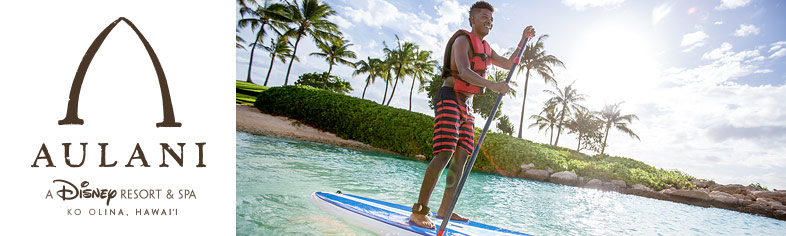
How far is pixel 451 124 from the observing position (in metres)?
2.66

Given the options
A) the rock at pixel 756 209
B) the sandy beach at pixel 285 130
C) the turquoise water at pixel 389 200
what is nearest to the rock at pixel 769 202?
the rock at pixel 756 209

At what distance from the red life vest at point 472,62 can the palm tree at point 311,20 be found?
2905 cm

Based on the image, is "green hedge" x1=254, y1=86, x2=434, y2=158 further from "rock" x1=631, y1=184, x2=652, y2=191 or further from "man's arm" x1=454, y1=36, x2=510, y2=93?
"man's arm" x1=454, y1=36, x2=510, y2=93

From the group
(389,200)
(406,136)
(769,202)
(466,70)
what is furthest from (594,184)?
(466,70)

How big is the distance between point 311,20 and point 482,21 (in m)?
29.4

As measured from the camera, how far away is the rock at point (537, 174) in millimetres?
12141

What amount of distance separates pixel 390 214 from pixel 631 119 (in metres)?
40.1

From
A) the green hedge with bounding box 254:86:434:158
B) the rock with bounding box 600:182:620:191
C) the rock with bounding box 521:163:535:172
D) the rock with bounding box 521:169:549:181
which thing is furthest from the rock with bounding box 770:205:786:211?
the green hedge with bounding box 254:86:434:158

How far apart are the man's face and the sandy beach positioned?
11.5 metres

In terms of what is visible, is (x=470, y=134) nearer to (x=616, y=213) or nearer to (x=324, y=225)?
(x=324, y=225)

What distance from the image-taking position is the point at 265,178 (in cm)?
532

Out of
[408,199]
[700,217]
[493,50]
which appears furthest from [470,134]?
[700,217]

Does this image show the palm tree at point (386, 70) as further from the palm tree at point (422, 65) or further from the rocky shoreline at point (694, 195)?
the rocky shoreline at point (694, 195)

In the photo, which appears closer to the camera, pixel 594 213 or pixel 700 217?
pixel 594 213
